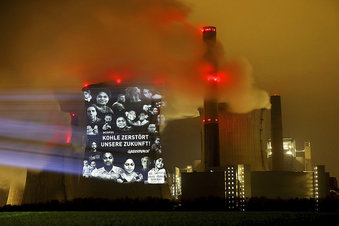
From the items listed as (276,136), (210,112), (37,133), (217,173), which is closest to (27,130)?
(37,133)

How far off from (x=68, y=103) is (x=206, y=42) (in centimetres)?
1644

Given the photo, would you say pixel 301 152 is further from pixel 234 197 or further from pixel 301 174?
pixel 234 197

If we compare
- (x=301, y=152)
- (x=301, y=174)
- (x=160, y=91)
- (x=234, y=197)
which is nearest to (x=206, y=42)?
(x=160, y=91)

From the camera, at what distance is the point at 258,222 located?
33312mm

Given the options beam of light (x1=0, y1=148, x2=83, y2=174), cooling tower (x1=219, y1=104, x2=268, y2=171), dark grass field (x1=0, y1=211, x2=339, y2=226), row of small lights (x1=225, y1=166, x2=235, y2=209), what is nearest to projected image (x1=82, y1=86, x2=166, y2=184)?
beam of light (x1=0, y1=148, x2=83, y2=174)

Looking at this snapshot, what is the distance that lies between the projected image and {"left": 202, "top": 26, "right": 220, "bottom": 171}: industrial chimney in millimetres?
7019

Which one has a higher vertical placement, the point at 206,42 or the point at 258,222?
the point at 206,42

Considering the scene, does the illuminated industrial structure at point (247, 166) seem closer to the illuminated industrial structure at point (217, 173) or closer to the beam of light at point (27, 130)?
the illuminated industrial structure at point (217, 173)

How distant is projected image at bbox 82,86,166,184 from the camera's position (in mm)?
63812

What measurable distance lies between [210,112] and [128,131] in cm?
993

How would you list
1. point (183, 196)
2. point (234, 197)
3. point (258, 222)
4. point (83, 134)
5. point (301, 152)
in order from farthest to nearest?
point (301, 152)
point (83, 134)
point (183, 196)
point (234, 197)
point (258, 222)

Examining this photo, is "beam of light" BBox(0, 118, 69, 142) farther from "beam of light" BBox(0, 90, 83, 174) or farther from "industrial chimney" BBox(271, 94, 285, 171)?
"industrial chimney" BBox(271, 94, 285, 171)

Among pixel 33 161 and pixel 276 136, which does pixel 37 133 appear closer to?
pixel 33 161

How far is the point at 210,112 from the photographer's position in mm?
69625
